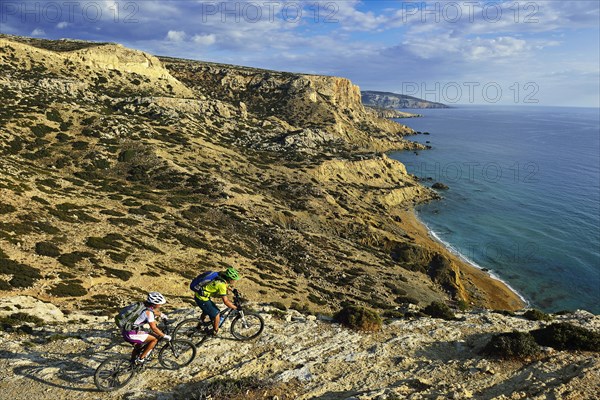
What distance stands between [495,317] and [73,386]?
18532 mm

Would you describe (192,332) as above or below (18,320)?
above

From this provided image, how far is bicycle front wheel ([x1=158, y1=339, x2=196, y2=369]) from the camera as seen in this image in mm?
11477

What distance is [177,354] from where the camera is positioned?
11.6m

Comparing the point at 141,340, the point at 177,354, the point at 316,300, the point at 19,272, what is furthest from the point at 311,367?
the point at 19,272

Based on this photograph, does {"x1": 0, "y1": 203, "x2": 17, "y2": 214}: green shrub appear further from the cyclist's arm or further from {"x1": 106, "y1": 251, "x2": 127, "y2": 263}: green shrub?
the cyclist's arm

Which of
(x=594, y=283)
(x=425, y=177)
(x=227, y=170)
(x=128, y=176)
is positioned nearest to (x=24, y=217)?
(x=128, y=176)

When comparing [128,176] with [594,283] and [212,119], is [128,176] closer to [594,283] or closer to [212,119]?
[212,119]

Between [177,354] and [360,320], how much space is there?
7797 mm

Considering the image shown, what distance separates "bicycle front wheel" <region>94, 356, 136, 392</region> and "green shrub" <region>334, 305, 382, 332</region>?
8762mm

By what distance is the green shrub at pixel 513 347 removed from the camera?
501 inches

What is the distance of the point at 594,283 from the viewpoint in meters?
48.7

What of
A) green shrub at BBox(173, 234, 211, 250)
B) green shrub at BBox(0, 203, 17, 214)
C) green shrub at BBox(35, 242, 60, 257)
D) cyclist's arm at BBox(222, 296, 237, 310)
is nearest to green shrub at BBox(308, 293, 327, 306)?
green shrub at BBox(173, 234, 211, 250)

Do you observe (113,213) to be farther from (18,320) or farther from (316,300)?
(316,300)

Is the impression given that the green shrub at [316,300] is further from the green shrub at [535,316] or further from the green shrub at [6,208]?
the green shrub at [6,208]
